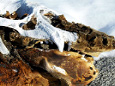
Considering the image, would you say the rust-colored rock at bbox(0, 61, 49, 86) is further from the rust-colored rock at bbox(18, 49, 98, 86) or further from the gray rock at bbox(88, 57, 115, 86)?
the gray rock at bbox(88, 57, 115, 86)

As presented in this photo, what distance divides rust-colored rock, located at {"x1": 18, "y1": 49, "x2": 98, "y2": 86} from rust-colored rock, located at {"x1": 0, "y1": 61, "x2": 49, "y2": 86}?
2.6 inches

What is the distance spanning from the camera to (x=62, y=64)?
116 centimetres

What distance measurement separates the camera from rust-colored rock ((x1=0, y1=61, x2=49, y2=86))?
3.43ft

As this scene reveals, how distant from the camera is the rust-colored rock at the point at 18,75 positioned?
1045 mm

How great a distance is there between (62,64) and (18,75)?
0.31 meters

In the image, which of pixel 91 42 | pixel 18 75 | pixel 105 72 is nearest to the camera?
pixel 18 75

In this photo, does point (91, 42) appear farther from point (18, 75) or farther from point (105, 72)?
point (105, 72)

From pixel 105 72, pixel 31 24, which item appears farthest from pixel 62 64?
pixel 105 72

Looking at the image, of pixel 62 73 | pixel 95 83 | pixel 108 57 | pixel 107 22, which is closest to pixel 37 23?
pixel 62 73

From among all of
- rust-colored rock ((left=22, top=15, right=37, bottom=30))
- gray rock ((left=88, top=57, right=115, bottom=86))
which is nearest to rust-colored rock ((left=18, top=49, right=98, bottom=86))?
rust-colored rock ((left=22, top=15, right=37, bottom=30))

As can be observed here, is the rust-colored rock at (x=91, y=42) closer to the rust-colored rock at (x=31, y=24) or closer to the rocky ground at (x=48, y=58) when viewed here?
the rocky ground at (x=48, y=58)

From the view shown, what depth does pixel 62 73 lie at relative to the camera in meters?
1.16

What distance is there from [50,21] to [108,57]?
1.29m

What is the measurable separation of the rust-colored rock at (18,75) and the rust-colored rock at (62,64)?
0.07 meters
